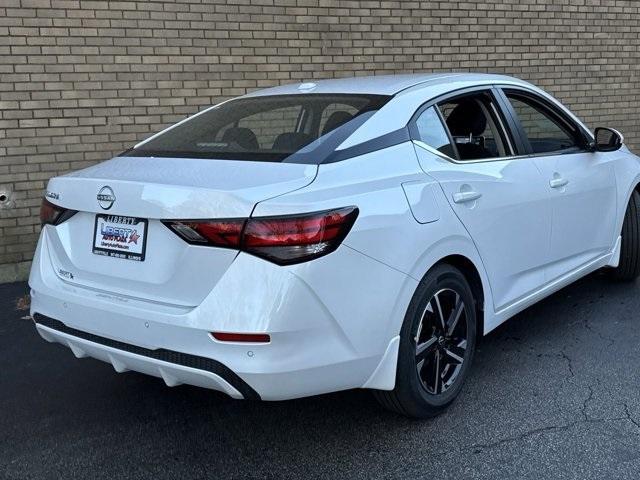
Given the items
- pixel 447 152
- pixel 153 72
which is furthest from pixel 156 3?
pixel 447 152

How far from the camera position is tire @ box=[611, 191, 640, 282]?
4863mm

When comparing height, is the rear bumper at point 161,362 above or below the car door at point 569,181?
below

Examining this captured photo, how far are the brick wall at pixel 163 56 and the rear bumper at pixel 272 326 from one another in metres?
3.41

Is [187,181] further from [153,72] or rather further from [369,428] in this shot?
[153,72]

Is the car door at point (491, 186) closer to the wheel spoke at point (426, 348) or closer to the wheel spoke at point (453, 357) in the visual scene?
the wheel spoke at point (453, 357)

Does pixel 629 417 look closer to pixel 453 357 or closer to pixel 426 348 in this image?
pixel 453 357

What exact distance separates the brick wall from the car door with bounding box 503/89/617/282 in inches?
119

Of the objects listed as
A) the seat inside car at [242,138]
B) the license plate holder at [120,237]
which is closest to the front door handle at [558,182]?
the seat inside car at [242,138]

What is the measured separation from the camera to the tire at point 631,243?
4.86 metres

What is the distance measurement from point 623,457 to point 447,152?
155cm

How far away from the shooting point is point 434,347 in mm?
3080

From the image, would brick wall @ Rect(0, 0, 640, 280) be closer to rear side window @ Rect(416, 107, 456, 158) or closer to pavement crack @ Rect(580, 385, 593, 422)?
rear side window @ Rect(416, 107, 456, 158)

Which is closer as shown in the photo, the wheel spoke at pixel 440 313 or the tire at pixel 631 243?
the wheel spoke at pixel 440 313

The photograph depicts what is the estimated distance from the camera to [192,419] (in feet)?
10.7
